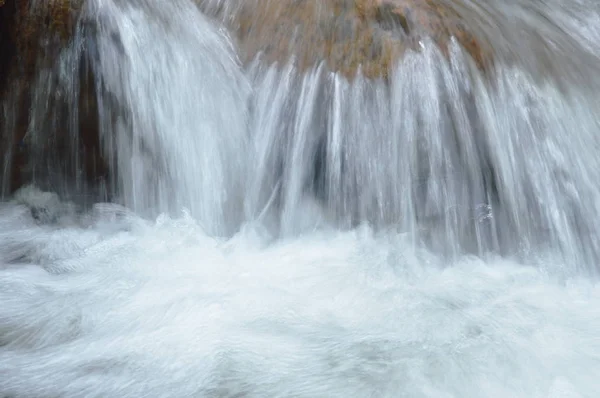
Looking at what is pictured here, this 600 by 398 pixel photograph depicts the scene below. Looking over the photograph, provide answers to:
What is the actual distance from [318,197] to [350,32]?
102 centimetres

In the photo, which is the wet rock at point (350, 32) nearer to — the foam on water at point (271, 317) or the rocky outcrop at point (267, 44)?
the rocky outcrop at point (267, 44)

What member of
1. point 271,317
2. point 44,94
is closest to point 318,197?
point 271,317

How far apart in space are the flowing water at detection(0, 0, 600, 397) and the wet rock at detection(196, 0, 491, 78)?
82 millimetres

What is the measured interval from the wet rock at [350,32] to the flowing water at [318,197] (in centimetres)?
8

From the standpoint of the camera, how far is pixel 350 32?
4.11 metres

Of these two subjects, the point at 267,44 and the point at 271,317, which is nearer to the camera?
the point at 271,317

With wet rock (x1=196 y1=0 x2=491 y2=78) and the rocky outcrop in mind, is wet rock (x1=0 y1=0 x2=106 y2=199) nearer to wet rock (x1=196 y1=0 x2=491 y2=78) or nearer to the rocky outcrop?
the rocky outcrop

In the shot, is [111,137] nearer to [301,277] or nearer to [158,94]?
[158,94]

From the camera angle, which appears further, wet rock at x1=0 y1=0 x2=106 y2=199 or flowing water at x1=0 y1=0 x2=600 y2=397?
wet rock at x1=0 y1=0 x2=106 y2=199

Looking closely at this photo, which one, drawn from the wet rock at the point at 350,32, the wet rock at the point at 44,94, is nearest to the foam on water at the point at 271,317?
the wet rock at the point at 44,94

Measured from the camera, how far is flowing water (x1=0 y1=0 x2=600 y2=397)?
130 inches

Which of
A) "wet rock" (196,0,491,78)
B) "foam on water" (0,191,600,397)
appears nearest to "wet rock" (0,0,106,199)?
"foam on water" (0,191,600,397)

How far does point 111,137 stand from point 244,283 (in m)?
1.25

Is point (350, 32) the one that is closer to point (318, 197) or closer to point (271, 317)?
point (318, 197)
